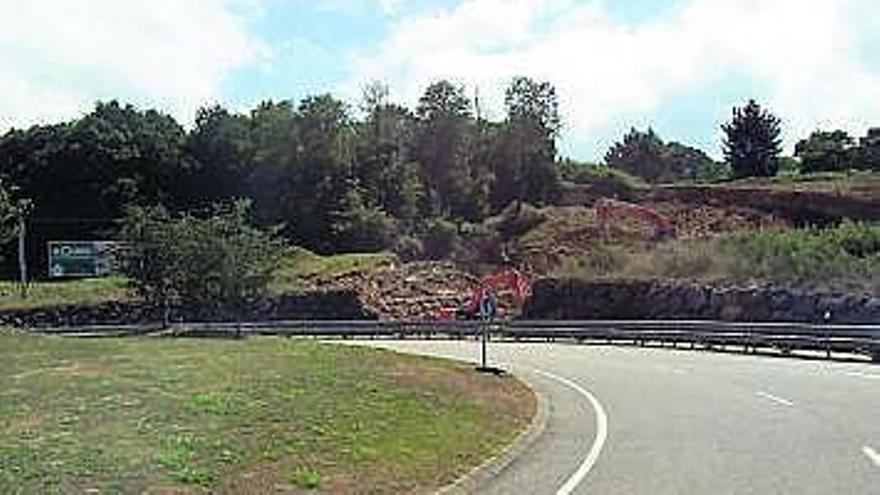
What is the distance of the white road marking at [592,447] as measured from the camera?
15.1m

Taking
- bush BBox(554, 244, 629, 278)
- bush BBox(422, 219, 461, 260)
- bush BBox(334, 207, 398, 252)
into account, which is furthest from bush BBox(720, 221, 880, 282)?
bush BBox(334, 207, 398, 252)

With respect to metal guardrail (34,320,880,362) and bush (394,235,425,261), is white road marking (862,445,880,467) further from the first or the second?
bush (394,235,425,261)

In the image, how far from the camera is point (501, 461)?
17.6 metres

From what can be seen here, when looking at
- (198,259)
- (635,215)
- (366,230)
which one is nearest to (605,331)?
(198,259)

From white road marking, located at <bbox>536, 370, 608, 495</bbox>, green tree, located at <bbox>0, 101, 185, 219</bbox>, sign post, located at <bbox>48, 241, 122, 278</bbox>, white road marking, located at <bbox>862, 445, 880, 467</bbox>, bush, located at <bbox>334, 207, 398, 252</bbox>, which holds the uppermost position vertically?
green tree, located at <bbox>0, 101, 185, 219</bbox>

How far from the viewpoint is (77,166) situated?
112 metres

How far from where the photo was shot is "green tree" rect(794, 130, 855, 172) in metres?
119

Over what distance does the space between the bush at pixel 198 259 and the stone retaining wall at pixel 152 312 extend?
928 cm

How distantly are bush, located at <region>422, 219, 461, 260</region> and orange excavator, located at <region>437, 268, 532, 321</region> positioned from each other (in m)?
6.78

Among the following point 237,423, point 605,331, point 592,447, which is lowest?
point 592,447

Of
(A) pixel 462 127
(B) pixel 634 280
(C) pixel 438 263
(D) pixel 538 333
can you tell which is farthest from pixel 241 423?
(A) pixel 462 127

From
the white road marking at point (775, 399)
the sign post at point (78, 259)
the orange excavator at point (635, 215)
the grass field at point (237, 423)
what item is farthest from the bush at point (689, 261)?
the sign post at point (78, 259)

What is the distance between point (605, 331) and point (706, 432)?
124 feet

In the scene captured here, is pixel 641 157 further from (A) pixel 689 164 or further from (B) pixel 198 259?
(B) pixel 198 259
